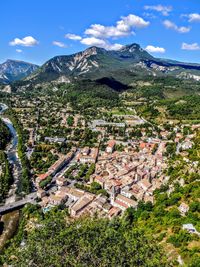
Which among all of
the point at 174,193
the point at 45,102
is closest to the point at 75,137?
the point at 174,193

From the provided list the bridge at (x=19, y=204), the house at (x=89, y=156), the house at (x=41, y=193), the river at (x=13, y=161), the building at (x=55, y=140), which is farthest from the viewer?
the building at (x=55, y=140)

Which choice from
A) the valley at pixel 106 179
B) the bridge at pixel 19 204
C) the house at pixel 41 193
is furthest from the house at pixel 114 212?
the bridge at pixel 19 204

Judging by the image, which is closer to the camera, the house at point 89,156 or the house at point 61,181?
the house at point 61,181

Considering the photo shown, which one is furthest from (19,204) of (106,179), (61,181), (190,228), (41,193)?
(190,228)

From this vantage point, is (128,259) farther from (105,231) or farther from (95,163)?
(95,163)

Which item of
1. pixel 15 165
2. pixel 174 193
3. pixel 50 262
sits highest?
pixel 50 262

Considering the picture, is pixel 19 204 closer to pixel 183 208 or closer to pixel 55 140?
pixel 183 208

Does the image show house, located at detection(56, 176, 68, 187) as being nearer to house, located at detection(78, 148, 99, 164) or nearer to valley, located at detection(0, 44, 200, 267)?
valley, located at detection(0, 44, 200, 267)

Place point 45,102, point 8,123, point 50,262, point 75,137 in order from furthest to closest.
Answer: point 45,102 < point 8,123 < point 75,137 < point 50,262

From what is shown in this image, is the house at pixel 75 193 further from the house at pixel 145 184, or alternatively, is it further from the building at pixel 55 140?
the building at pixel 55 140
